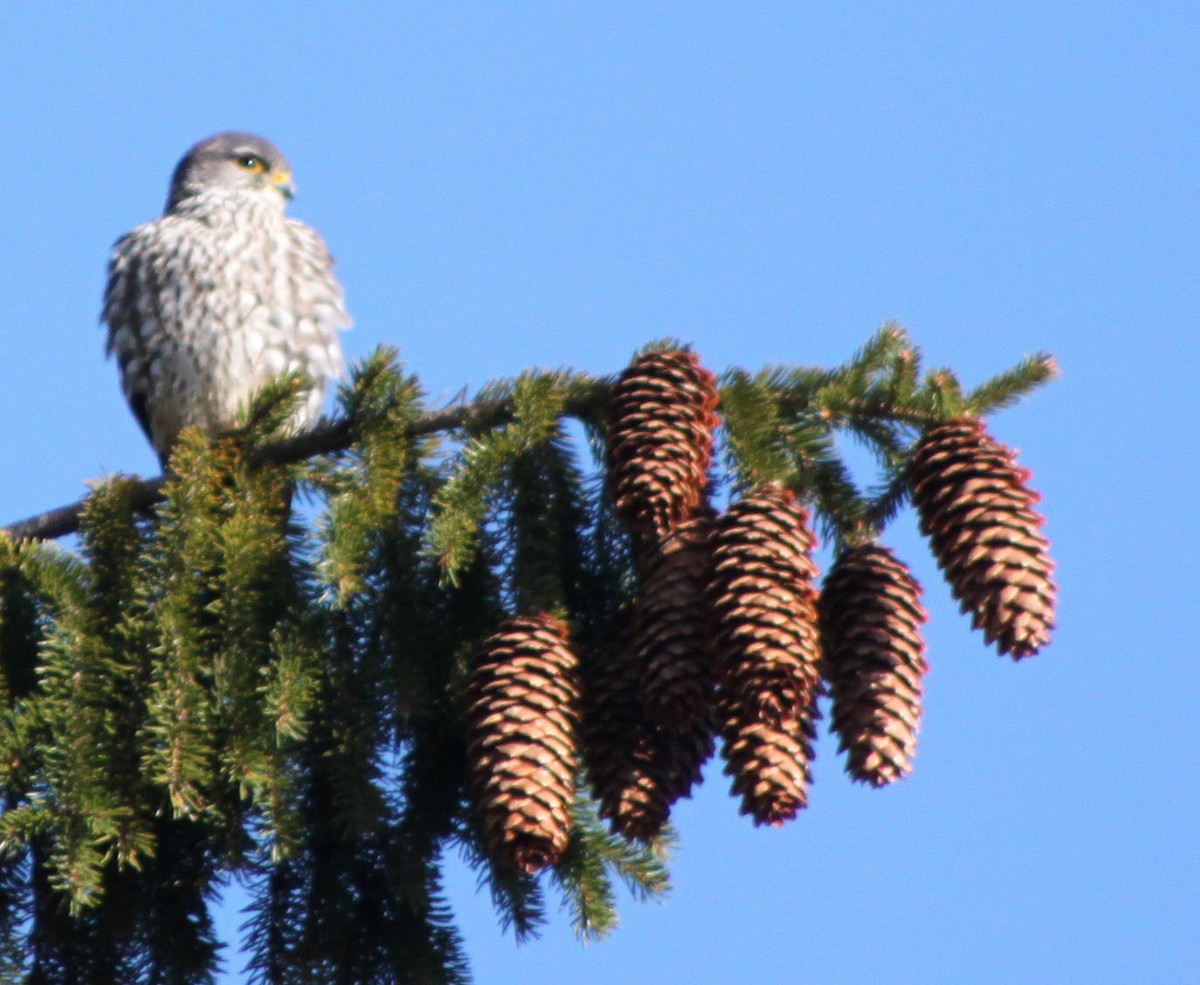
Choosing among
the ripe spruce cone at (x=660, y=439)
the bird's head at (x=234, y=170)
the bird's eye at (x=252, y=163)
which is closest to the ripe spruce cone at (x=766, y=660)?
the ripe spruce cone at (x=660, y=439)

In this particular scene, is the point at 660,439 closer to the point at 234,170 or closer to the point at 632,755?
the point at 632,755

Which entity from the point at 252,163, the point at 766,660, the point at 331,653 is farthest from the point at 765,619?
the point at 252,163

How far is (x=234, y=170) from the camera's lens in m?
6.13

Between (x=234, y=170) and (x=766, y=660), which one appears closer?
(x=766, y=660)

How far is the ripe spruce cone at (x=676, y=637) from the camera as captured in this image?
238 cm

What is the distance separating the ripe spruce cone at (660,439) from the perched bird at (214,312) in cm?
249

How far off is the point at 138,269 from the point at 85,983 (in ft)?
9.27

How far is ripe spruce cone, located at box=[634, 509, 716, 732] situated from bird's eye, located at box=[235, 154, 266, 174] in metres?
4.21

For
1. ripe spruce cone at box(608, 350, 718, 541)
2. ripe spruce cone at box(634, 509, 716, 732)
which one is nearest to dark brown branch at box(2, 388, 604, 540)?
ripe spruce cone at box(608, 350, 718, 541)

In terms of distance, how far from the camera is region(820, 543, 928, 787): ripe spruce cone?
2.34 meters

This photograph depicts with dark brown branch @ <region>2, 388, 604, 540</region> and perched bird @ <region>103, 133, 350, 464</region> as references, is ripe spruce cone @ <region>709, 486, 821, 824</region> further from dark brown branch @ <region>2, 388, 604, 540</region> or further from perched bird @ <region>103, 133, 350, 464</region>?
perched bird @ <region>103, 133, 350, 464</region>

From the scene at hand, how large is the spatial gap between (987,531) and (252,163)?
457 centimetres

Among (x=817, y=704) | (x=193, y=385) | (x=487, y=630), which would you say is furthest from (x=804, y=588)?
(x=193, y=385)

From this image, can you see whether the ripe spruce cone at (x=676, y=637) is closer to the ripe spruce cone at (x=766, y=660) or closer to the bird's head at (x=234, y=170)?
the ripe spruce cone at (x=766, y=660)
